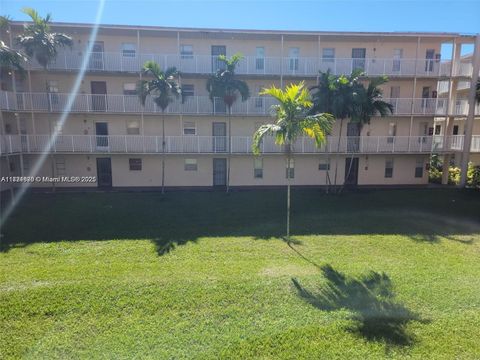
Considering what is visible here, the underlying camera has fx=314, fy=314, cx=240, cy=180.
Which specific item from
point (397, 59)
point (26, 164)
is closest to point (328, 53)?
point (397, 59)

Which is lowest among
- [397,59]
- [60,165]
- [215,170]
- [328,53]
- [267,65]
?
[215,170]

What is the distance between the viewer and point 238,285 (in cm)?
844

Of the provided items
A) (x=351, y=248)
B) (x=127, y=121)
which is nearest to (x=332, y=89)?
(x=351, y=248)

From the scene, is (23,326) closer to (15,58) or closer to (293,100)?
(293,100)

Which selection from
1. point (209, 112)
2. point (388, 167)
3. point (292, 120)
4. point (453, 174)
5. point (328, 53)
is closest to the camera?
point (292, 120)

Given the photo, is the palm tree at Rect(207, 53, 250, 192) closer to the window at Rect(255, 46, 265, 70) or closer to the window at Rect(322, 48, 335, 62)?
the window at Rect(255, 46, 265, 70)

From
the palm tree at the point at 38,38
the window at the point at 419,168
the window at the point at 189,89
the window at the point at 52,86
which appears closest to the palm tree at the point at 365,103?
the window at the point at 419,168

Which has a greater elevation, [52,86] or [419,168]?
[52,86]

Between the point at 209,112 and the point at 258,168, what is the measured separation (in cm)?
495

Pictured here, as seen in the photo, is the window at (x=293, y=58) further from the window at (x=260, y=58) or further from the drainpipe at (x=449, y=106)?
the drainpipe at (x=449, y=106)

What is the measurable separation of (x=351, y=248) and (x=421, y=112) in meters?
14.2

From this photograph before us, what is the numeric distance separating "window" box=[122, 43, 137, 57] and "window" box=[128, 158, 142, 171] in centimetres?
666

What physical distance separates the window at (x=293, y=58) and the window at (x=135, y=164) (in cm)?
1153

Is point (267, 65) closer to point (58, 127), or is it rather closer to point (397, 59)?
point (397, 59)
